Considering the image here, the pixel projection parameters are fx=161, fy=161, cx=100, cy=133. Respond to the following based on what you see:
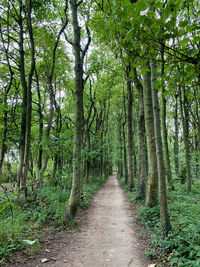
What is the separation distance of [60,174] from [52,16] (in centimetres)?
884

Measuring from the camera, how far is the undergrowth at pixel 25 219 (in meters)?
3.94

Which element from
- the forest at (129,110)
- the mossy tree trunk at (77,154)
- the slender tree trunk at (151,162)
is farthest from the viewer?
the slender tree trunk at (151,162)

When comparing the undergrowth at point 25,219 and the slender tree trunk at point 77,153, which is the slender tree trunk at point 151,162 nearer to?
the slender tree trunk at point 77,153

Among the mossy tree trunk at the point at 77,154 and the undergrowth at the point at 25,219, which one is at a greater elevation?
the mossy tree trunk at the point at 77,154

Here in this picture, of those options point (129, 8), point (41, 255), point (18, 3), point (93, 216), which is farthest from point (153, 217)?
point (18, 3)

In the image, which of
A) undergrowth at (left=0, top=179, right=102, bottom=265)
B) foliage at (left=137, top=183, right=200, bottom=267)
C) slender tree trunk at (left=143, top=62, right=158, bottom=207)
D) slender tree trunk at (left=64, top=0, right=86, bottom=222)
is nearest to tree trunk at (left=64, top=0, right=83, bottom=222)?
slender tree trunk at (left=64, top=0, right=86, bottom=222)

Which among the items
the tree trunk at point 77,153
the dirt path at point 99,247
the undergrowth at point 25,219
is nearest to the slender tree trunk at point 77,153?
the tree trunk at point 77,153

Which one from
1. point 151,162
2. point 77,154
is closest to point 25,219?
point 77,154

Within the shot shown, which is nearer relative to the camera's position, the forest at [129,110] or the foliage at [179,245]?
the forest at [129,110]

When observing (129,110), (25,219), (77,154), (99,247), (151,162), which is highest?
(129,110)

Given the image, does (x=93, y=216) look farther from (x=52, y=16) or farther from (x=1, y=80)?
(x=1, y=80)

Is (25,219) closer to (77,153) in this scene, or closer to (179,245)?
(77,153)

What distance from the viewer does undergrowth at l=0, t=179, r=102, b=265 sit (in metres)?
3.94

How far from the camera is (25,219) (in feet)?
19.2
